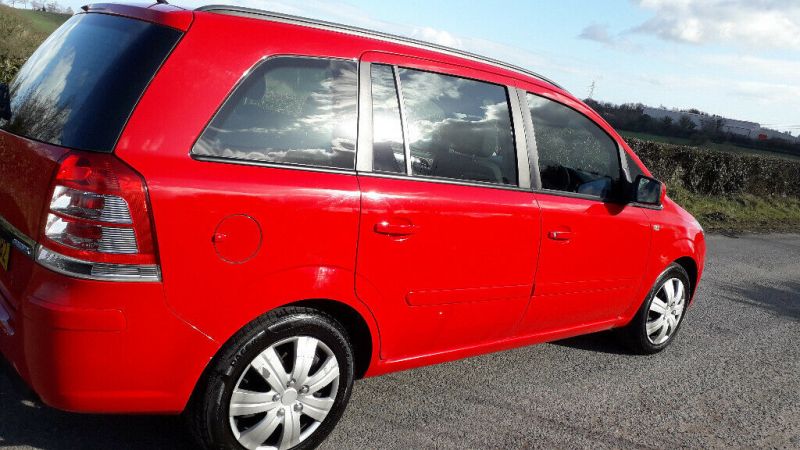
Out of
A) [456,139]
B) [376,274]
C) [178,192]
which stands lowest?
[376,274]

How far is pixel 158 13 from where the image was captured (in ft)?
8.75

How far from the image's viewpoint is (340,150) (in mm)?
2912

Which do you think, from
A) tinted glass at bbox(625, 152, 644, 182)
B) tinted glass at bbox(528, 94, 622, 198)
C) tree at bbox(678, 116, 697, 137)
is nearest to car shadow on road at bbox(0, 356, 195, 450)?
tinted glass at bbox(528, 94, 622, 198)

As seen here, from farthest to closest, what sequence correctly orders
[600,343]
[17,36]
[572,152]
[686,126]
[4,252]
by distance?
1. [686,126]
2. [17,36]
3. [600,343]
4. [572,152]
5. [4,252]

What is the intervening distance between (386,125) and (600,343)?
290cm

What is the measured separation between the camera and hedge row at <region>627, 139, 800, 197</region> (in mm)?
16031

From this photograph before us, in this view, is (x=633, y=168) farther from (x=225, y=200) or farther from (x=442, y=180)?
(x=225, y=200)

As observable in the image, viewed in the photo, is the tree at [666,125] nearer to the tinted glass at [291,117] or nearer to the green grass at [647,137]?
the green grass at [647,137]

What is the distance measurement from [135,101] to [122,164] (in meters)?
0.25

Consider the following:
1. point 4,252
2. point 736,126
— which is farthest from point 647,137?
point 4,252

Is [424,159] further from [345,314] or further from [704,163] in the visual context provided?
[704,163]

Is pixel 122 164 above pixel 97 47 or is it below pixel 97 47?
below

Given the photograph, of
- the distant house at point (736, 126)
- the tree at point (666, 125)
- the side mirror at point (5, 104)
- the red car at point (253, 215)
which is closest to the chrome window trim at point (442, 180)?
the red car at point (253, 215)

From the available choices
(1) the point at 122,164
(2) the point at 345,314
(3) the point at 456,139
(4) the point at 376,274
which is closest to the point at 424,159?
(3) the point at 456,139
